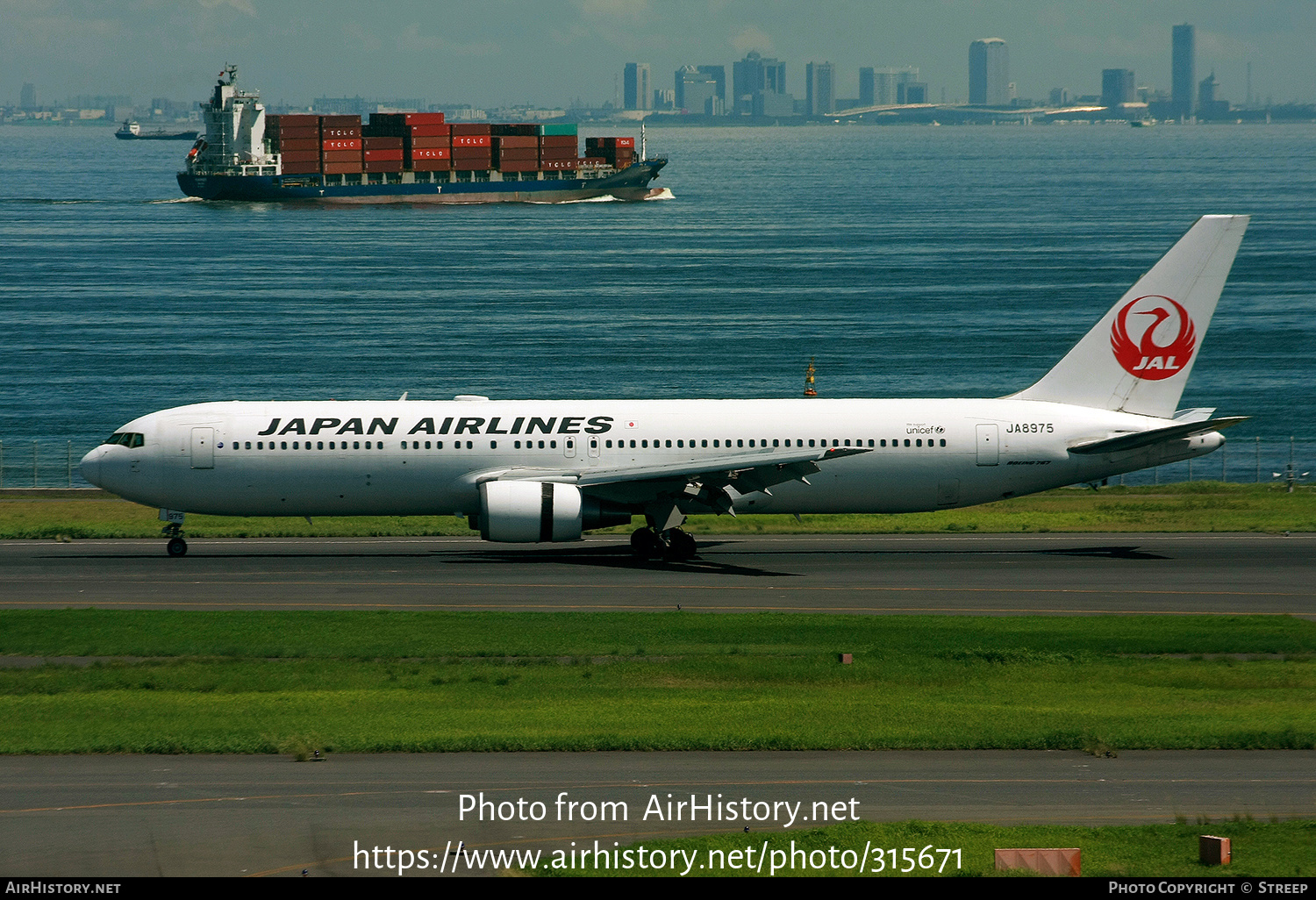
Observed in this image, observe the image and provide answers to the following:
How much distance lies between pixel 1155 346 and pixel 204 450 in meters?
31.1

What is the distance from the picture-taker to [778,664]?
3091cm

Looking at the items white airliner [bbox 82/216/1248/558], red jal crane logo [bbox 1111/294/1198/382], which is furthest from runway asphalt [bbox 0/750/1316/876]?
red jal crane logo [bbox 1111/294/1198/382]

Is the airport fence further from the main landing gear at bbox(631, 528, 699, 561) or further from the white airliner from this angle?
the main landing gear at bbox(631, 528, 699, 561)

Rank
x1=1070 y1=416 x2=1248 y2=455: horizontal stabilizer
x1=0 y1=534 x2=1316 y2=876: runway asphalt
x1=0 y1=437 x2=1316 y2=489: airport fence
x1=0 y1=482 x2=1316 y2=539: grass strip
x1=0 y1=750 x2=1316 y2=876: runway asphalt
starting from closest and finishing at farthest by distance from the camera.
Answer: x1=0 y1=750 x2=1316 y2=876: runway asphalt
x1=0 y1=534 x2=1316 y2=876: runway asphalt
x1=1070 y1=416 x2=1248 y2=455: horizontal stabilizer
x1=0 y1=482 x2=1316 y2=539: grass strip
x1=0 y1=437 x2=1316 y2=489: airport fence

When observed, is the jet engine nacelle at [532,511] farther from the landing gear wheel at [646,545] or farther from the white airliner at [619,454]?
the landing gear wheel at [646,545]

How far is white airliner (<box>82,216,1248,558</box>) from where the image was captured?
45594 millimetres

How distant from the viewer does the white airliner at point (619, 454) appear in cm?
4559

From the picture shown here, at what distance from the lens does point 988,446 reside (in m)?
46.7

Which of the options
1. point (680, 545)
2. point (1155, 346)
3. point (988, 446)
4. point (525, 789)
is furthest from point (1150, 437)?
point (525, 789)

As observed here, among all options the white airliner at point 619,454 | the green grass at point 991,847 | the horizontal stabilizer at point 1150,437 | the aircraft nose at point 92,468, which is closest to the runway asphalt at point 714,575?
the white airliner at point 619,454

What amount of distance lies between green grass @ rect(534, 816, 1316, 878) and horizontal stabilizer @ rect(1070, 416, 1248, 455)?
1043 inches

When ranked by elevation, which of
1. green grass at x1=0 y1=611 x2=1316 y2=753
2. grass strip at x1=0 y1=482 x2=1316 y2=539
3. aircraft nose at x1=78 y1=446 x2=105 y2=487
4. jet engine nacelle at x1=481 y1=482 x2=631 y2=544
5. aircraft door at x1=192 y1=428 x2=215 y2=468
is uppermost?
aircraft door at x1=192 y1=428 x2=215 y2=468

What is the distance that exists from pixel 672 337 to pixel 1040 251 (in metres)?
74.6

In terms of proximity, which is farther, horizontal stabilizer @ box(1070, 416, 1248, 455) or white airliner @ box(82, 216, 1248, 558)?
white airliner @ box(82, 216, 1248, 558)
